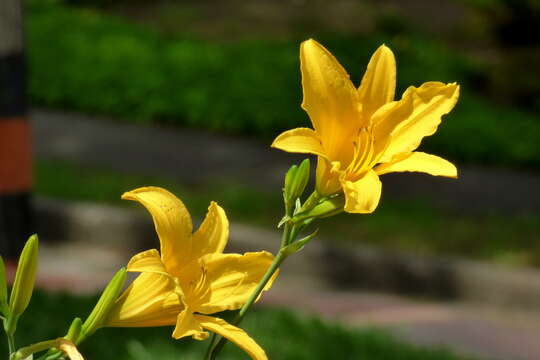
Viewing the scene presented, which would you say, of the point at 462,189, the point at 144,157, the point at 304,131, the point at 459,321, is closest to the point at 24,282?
the point at 304,131

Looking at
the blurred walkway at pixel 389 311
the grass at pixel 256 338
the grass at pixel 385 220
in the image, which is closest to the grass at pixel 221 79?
the grass at pixel 385 220

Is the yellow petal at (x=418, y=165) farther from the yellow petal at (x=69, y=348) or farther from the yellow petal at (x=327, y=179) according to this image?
the yellow petal at (x=69, y=348)

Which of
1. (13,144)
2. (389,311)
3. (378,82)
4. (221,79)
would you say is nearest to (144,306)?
(378,82)

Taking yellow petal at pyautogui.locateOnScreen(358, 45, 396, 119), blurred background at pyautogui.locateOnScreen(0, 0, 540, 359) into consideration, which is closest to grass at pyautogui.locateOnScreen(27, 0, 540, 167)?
blurred background at pyautogui.locateOnScreen(0, 0, 540, 359)

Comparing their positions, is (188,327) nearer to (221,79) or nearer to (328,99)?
(328,99)

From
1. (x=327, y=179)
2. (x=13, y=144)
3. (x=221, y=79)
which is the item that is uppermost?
(x=327, y=179)

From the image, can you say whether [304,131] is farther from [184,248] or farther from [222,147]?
[222,147]
